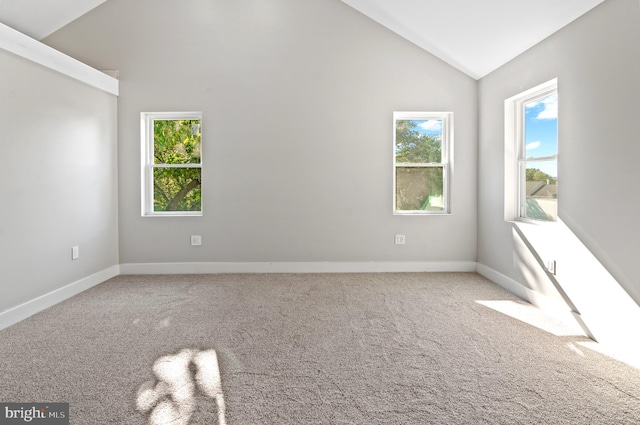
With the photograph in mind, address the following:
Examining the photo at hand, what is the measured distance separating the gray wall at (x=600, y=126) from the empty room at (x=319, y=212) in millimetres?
20

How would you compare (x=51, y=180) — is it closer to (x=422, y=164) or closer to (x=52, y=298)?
(x=52, y=298)

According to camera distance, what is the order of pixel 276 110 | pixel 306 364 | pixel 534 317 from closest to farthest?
1. pixel 306 364
2. pixel 534 317
3. pixel 276 110

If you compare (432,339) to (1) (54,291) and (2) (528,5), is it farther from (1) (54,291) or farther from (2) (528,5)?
(1) (54,291)

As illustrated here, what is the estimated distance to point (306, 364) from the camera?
222 cm

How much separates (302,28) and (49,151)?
3.08 metres

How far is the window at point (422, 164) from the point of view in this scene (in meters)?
4.63

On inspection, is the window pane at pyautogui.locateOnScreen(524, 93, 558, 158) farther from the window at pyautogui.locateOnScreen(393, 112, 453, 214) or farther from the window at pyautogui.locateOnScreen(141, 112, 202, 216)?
the window at pyautogui.locateOnScreen(141, 112, 202, 216)

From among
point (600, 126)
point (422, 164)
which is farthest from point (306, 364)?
point (422, 164)

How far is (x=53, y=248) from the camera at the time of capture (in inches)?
135

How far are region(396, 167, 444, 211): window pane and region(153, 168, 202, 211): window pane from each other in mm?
2588

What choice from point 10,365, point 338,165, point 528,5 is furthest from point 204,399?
point 528,5

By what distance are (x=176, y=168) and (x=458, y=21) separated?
12.0ft

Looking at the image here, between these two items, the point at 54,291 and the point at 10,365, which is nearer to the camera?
the point at 10,365

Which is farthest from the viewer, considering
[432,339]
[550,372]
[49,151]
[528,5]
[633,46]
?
[49,151]
